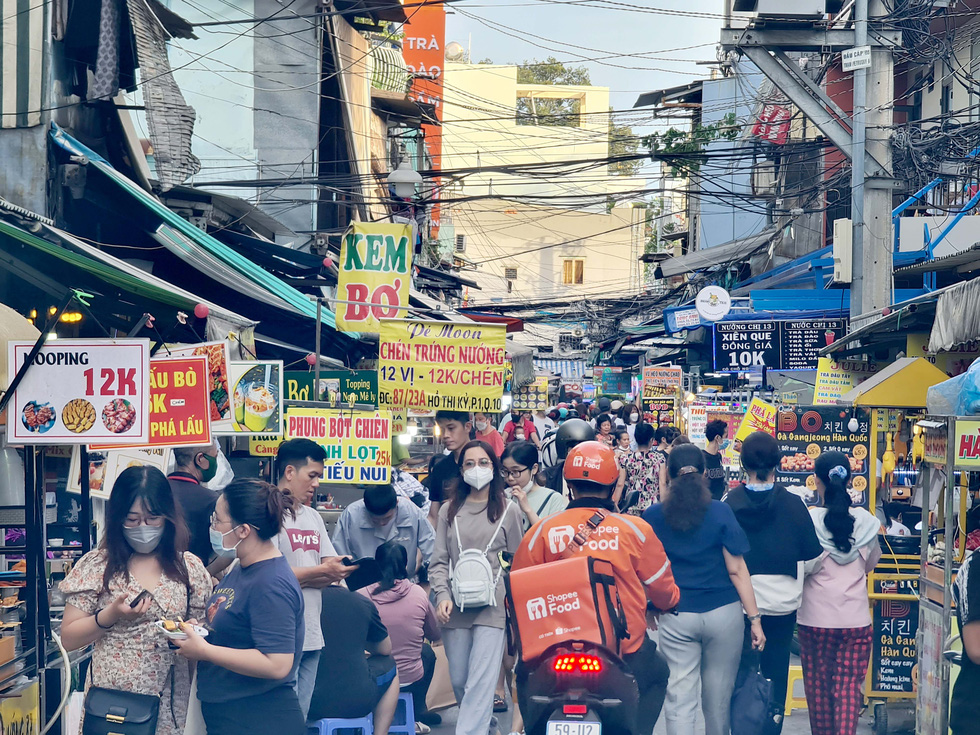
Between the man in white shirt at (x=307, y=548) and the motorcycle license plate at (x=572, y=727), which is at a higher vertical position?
the man in white shirt at (x=307, y=548)

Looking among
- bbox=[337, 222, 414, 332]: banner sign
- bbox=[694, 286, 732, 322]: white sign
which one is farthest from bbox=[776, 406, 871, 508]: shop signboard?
bbox=[694, 286, 732, 322]: white sign

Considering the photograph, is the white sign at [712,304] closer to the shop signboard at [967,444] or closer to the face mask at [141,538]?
the shop signboard at [967,444]

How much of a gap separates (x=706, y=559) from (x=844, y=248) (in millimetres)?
8649

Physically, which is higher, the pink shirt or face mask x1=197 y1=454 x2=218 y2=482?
face mask x1=197 y1=454 x2=218 y2=482

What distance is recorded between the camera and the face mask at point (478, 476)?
684cm

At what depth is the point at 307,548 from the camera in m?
5.96

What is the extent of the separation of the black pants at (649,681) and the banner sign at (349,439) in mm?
3541

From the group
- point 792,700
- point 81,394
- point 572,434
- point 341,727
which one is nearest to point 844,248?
point 572,434

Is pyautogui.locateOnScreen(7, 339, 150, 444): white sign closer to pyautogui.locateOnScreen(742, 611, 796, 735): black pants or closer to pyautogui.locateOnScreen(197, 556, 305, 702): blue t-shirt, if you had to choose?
pyautogui.locateOnScreen(197, 556, 305, 702): blue t-shirt

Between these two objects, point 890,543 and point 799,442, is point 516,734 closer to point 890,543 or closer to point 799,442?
point 890,543

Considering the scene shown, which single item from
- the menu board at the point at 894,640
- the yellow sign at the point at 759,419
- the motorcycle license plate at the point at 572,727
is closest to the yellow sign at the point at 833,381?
the yellow sign at the point at 759,419

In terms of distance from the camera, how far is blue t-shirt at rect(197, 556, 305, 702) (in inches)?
173

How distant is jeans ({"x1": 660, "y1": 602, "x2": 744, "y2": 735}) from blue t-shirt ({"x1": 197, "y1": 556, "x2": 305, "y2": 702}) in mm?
2656

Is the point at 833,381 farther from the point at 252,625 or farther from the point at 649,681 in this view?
the point at 252,625
